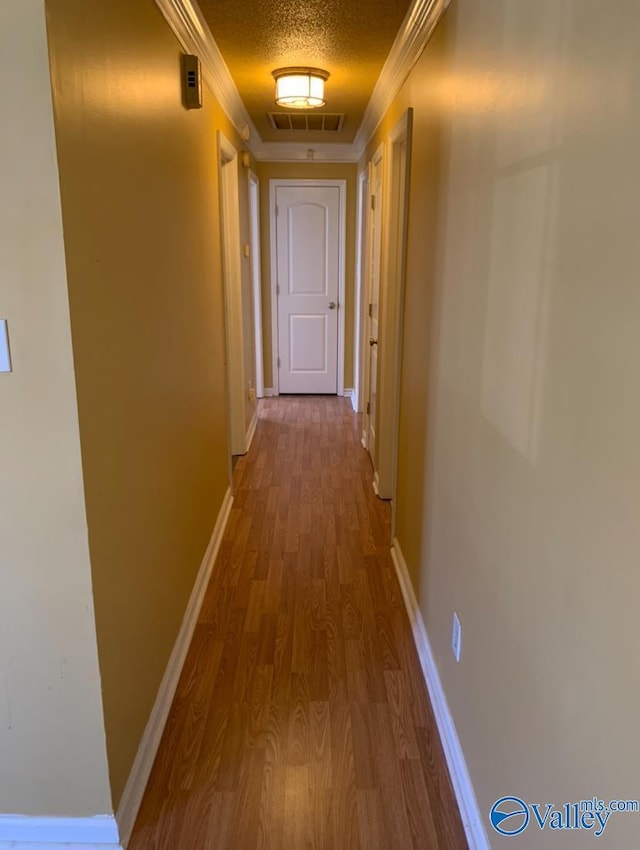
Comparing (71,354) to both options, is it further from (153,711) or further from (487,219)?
(153,711)

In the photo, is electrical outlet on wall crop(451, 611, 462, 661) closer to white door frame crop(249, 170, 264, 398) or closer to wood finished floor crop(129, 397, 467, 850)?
wood finished floor crop(129, 397, 467, 850)

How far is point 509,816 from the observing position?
1289 mm

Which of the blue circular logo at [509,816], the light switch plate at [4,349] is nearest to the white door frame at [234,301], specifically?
the light switch plate at [4,349]

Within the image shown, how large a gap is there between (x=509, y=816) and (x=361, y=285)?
179 inches

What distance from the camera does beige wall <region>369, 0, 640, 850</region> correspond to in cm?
84

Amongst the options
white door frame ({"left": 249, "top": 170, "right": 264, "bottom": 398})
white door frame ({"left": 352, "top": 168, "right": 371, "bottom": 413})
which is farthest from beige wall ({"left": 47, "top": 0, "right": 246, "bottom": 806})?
white door frame ({"left": 249, "top": 170, "right": 264, "bottom": 398})

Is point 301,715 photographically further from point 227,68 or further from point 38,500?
point 227,68

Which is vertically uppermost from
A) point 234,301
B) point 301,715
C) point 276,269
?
point 276,269

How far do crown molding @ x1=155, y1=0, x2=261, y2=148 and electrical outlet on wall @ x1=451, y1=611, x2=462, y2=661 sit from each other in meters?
2.15

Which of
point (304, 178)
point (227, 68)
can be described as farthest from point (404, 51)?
point (304, 178)

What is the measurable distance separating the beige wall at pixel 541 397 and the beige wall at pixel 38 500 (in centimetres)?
94

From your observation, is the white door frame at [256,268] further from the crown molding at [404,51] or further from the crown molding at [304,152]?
the crown molding at [404,51]

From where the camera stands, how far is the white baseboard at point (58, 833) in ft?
5.04

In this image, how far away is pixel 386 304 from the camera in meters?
3.52
